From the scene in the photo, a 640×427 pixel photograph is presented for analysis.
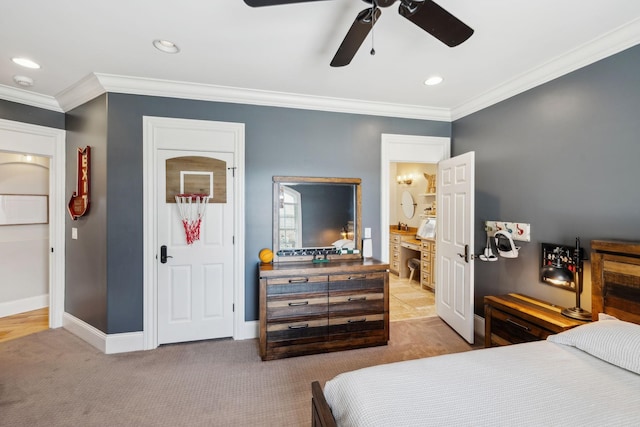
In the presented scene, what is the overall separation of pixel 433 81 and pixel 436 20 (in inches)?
60.4

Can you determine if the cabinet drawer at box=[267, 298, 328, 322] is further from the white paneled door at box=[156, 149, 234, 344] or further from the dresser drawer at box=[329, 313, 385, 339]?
the white paneled door at box=[156, 149, 234, 344]

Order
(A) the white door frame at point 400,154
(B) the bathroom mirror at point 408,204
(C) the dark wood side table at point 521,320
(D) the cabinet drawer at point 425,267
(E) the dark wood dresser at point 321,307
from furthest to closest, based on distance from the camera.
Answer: (B) the bathroom mirror at point 408,204 < (D) the cabinet drawer at point 425,267 < (A) the white door frame at point 400,154 < (E) the dark wood dresser at point 321,307 < (C) the dark wood side table at point 521,320

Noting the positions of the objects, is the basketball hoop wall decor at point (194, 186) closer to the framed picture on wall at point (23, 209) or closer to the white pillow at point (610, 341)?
the framed picture on wall at point (23, 209)

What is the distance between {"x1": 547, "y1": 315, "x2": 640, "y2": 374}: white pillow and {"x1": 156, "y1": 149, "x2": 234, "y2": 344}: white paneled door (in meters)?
2.80

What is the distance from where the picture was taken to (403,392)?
1.18 metres

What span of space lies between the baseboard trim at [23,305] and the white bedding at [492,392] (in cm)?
468

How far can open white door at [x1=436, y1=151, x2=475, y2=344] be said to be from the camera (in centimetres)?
293

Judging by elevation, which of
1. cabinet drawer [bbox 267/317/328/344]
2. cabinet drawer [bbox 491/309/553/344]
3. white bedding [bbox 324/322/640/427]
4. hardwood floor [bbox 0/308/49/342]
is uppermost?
white bedding [bbox 324/322/640/427]

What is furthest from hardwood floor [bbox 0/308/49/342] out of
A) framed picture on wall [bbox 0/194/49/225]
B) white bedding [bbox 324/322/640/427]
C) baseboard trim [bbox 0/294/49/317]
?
white bedding [bbox 324/322/640/427]

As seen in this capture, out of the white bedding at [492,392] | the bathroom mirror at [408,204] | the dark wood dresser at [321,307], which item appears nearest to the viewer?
the white bedding at [492,392]

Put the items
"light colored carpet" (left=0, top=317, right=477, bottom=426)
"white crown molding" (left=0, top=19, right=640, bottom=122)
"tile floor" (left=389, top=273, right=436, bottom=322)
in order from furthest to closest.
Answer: "tile floor" (left=389, top=273, right=436, bottom=322)
"white crown molding" (left=0, top=19, right=640, bottom=122)
"light colored carpet" (left=0, top=317, right=477, bottom=426)

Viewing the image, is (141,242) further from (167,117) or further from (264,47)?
(264,47)

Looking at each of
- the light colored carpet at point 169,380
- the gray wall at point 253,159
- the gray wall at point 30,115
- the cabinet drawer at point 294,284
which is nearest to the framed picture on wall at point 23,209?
the gray wall at point 30,115

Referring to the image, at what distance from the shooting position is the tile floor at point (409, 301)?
382 centimetres
